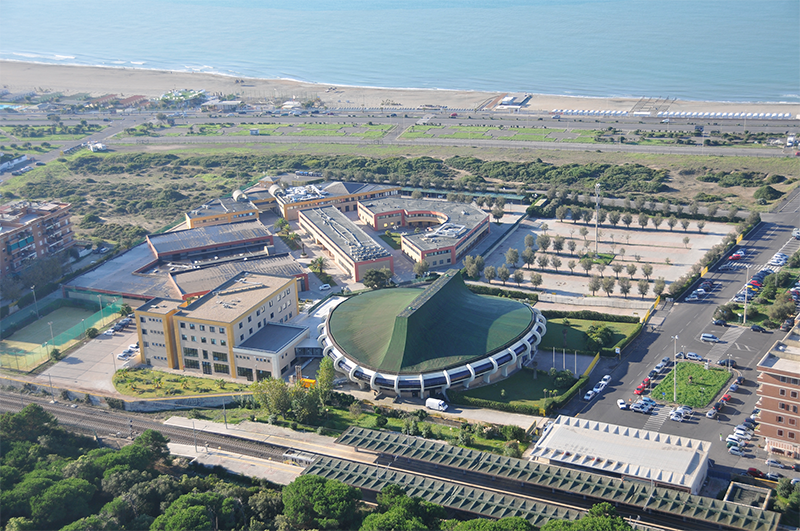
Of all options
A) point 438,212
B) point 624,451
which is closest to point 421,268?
point 438,212

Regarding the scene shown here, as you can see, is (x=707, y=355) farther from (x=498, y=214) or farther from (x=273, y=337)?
(x=498, y=214)

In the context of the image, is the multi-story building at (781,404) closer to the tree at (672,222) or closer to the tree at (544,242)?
the tree at (544,242)

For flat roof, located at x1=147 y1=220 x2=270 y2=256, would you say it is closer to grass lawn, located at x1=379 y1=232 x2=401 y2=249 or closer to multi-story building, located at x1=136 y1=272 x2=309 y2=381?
grass lawn, located at x1=379 y1=232 x2=401 y2=249

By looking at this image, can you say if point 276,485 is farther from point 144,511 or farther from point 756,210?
point 756,210

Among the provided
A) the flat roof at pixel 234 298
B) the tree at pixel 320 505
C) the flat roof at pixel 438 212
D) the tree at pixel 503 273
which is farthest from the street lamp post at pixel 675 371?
the flat roof at pixel 234 298

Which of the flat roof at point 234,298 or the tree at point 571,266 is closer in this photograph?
the flat roof at point 234,298
